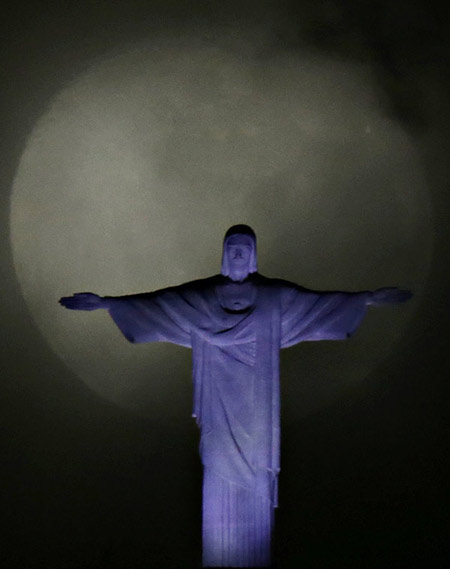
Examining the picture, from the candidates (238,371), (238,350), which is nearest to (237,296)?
(238,350)

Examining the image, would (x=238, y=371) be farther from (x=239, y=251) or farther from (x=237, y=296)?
(x=239, y=251)

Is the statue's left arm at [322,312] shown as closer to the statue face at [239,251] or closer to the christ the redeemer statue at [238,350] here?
the christ the redeemer statue at [238,350]

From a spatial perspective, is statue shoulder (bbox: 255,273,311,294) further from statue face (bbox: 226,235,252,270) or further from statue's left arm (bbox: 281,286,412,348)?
statue face (bbox: 226,235,252,270)

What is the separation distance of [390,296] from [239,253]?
1312 millimetres

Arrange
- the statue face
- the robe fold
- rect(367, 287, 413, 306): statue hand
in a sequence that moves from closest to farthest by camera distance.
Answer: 1. the robe fold
2. rect(367, 287, 413, 306): statue hand
3. the statue face

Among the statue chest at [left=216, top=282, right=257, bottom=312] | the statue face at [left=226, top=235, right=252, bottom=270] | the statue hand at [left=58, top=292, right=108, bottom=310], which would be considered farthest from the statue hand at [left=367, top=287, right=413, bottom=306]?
the statue hand at [left=58, top=292, right=108, bottom=310]

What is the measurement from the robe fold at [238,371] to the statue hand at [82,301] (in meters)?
0.16

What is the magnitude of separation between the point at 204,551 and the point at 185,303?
2047mm

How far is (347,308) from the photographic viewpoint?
955 cm

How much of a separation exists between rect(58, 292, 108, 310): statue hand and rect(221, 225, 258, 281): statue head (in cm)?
111

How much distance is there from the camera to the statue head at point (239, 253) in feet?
31.5

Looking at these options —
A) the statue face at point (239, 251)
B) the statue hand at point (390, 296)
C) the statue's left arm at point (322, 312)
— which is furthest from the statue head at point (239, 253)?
the statue hand at point (390, 296)

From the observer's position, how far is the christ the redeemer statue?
925 centimetres

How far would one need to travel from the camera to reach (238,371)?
31.1 feet
